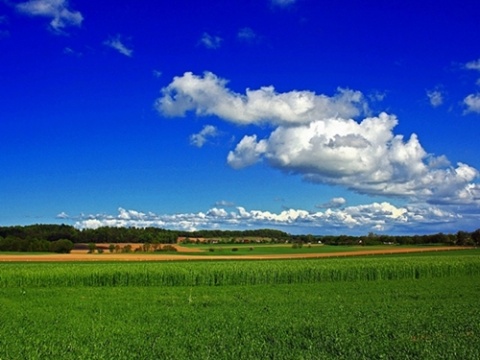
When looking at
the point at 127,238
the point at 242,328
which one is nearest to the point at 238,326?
the point at 242,328

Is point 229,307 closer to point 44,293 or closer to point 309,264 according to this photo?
point 44,293

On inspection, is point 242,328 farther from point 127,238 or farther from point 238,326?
point 127,238

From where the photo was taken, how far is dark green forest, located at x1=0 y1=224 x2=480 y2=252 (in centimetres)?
11000

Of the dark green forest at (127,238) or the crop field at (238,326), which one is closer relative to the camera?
the crop field at (238,326)

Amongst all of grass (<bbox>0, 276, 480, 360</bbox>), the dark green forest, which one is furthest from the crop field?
the dark green forest

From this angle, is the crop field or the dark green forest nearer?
the crop field

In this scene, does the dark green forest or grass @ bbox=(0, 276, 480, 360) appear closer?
grass @ bbox=(0, 276, 480, 360)

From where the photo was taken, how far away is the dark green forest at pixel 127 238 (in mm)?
110000

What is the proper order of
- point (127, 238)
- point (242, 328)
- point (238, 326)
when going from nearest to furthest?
point (242, 328) < point (238, 326) < point (127, 238)

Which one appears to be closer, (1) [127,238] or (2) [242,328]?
(2) [242,328]

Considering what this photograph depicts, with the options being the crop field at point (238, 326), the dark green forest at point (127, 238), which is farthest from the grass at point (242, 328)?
the dark green forest at point (127, 238)

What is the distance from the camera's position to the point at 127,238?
12656cm

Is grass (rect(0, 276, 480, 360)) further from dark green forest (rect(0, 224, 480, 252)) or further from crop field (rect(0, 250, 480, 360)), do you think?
dark green forest (rect(0, 224, 480, 252))

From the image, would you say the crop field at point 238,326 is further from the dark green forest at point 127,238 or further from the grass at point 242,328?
the dark green forest at point 127,238
